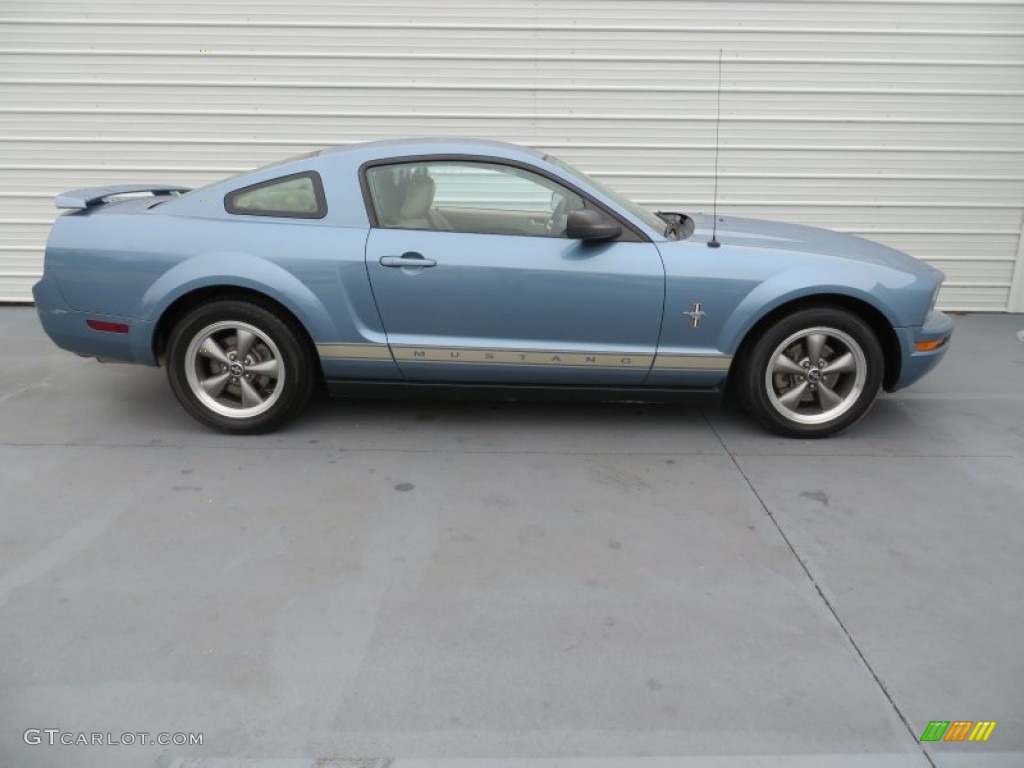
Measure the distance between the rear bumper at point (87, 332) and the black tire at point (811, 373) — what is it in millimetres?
3086

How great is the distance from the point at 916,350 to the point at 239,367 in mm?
3487

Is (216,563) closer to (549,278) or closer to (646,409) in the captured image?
(549,278)

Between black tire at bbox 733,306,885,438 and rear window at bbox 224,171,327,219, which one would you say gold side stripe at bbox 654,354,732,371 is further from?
rear window at bbox 224,171,327,219

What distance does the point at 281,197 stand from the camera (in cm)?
419

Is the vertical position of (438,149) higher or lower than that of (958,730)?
higher

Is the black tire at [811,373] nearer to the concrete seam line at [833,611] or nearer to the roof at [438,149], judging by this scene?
the concrete seam line at [833,611]

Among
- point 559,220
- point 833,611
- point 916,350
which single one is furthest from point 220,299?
point 916,350

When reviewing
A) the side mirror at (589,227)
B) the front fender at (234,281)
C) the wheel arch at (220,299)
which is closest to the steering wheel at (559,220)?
the side mirror at (589,227)

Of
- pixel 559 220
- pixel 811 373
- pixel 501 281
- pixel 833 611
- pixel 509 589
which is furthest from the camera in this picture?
pixel 811 373

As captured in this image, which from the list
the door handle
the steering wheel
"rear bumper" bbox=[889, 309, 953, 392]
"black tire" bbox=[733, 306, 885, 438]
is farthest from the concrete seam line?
the door handle

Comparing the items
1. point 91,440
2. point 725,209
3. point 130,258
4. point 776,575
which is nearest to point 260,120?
point 130,258

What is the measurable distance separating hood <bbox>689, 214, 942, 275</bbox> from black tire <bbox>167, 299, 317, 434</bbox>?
84.4 inches

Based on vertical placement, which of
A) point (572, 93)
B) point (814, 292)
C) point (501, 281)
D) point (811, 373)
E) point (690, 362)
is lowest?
point (811, 373)

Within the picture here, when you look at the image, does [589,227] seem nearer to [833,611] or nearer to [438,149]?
[438,149]
